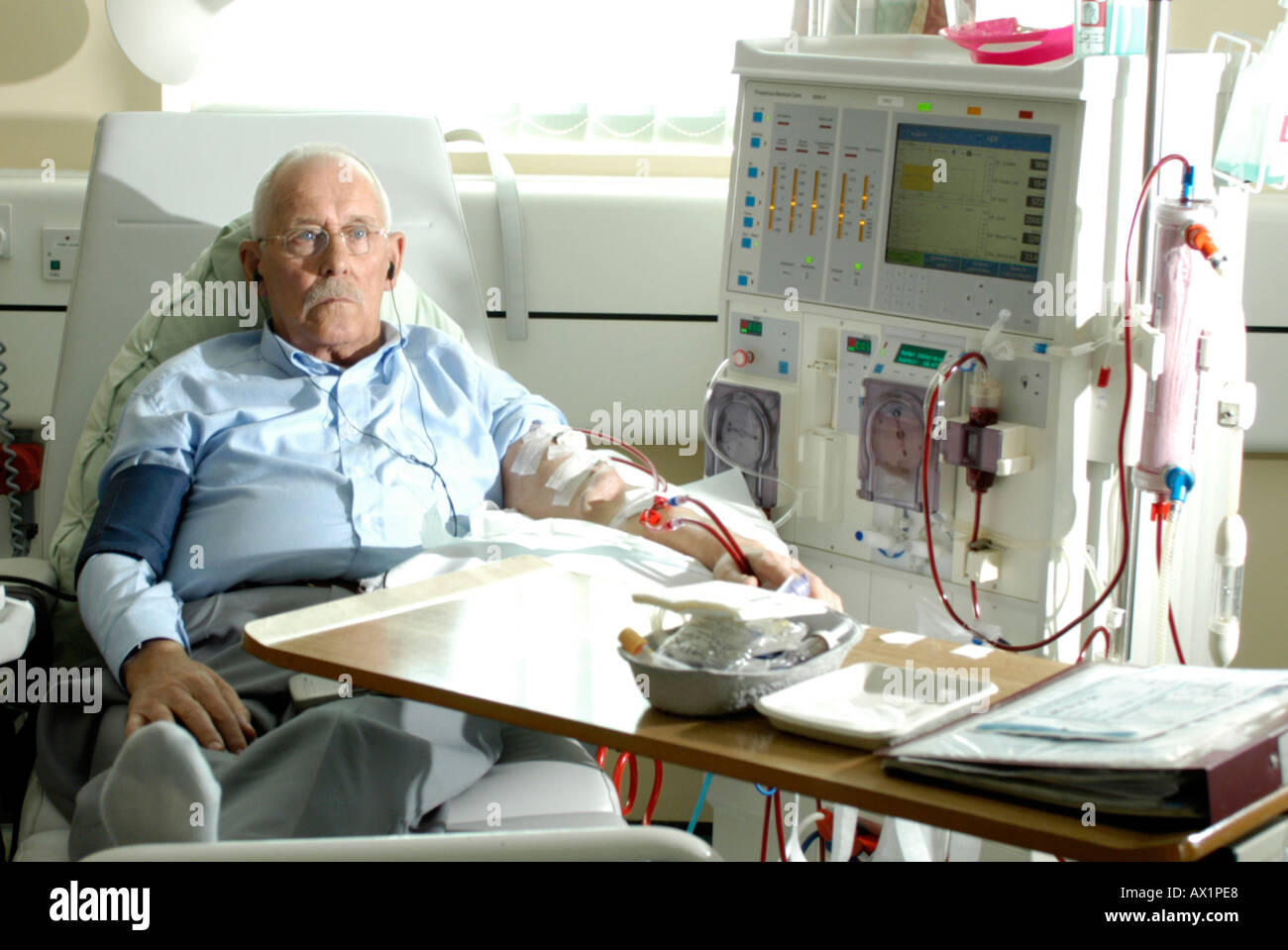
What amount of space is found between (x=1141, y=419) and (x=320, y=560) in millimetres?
1129

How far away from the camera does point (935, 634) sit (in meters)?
2.04

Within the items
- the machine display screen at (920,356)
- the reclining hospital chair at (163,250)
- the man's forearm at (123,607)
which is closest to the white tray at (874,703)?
the machine display screen at (920,356)

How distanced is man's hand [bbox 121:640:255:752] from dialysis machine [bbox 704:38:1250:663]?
91cm

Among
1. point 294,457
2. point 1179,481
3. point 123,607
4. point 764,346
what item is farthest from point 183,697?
point 1179,481

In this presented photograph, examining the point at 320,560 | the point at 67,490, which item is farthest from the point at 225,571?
the point at 67,490

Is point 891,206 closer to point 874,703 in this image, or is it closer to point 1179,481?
point 1179,481

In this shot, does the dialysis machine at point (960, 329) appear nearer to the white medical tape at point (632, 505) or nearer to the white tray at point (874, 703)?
the white medical tape at point (632, 505)

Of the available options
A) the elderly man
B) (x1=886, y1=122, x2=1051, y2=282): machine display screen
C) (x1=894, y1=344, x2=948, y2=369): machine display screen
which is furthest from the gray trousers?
(x1=886, y1=122, x2=1051, y2=282): machine display screen

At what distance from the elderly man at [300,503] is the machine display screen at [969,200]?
49 centimetres

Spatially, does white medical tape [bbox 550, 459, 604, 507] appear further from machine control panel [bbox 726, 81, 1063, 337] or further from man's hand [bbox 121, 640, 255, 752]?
man's hand [bbox 121, 640, 255, 752]

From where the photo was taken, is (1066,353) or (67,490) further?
(67,490)

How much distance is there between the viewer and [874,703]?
116cm
